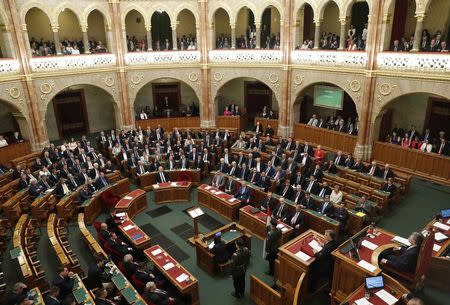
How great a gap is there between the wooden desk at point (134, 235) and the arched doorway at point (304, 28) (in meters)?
12.8

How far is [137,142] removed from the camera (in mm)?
17875

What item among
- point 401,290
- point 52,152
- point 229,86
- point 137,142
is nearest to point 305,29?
point 229,86

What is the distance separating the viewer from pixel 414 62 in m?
14.4

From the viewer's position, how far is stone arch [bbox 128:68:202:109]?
20.8 metres

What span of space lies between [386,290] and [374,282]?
0.27 meters

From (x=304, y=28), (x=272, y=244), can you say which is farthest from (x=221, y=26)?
(x=272, y=244)

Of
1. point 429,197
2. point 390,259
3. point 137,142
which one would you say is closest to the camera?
point 390,259

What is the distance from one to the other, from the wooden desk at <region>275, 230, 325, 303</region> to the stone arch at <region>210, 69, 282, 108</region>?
12.1m

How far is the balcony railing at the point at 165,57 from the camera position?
67.3ft

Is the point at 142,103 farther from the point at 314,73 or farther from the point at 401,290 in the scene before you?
the point at 401,290

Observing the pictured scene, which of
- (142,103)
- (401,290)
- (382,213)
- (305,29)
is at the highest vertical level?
(305,29)

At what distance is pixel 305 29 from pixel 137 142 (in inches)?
459

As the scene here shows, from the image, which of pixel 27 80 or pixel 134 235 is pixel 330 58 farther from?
pixel 27 80

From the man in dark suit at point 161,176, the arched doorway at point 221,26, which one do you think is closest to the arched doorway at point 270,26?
the arched doorway at point 221,26
